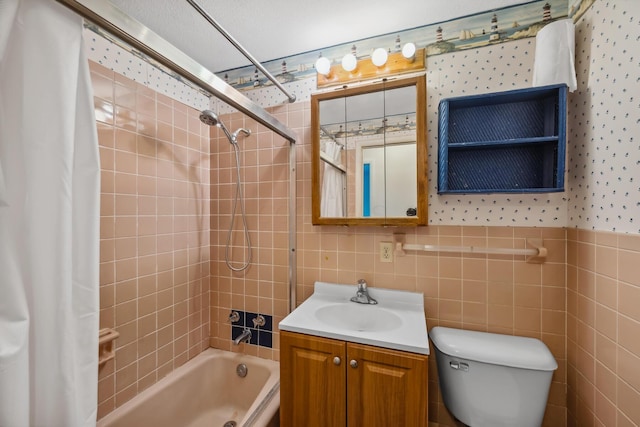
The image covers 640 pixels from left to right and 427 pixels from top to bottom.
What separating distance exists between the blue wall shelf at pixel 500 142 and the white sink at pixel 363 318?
2.10ft

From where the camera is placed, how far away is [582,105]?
3.65 ft

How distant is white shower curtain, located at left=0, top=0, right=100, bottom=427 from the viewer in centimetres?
53

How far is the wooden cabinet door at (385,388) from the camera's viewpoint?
0.97 m

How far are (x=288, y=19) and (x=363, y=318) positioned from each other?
1.66 metres

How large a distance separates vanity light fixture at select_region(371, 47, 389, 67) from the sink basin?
1.34 metres

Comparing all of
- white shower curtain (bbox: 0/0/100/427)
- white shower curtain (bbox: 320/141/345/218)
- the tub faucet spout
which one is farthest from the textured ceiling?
the tub faucet spout

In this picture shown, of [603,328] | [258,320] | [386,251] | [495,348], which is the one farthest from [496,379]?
[258,320]

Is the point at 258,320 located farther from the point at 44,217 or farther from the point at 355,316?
the point at 44,217

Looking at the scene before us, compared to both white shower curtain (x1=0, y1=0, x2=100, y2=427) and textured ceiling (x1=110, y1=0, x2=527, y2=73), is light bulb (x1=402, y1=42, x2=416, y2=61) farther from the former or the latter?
white shower curtain (x1=0, y1=0, x2=100, y2=427)

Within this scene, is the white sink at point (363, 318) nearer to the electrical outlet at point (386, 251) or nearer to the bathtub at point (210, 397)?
the electrical outlet at point (386, 251)

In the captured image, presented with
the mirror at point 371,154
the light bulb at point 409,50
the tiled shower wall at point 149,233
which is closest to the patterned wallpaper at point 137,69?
the tiled shower wall at point 149,233

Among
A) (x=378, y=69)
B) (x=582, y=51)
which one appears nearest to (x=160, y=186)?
(x=378, y=69)

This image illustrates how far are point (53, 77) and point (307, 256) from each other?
1308 mm

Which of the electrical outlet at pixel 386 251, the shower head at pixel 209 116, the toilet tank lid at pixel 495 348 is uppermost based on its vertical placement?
the shower head at pixel 209 116
